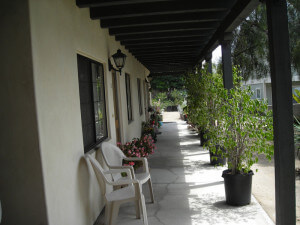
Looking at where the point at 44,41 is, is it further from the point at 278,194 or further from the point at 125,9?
the point at 278,194

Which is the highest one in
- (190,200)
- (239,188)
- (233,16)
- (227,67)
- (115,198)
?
(233,16)

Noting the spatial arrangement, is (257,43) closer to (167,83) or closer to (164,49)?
(164,49)

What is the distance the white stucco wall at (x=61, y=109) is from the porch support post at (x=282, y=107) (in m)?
1.87

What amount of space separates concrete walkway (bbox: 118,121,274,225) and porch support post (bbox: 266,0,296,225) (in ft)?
2.49

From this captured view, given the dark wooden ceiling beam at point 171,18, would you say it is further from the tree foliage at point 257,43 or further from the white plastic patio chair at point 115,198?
the tree foliage at point 257,43

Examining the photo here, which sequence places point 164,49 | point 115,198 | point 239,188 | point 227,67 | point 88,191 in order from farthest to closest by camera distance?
point 164,49, point 227,67, point 239,188, point 88,191, point 115,198

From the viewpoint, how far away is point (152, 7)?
3801 millimetres

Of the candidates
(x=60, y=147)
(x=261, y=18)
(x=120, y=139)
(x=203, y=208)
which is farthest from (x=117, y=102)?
(x=261, y=18)

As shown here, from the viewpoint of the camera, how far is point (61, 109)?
2.62 meters

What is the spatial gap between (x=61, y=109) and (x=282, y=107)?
1940mm

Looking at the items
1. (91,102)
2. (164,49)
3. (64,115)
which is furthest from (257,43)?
(64,115)

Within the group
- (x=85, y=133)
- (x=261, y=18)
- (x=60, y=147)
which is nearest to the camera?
(x=60, y=147)

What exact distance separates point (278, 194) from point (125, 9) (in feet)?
9.10

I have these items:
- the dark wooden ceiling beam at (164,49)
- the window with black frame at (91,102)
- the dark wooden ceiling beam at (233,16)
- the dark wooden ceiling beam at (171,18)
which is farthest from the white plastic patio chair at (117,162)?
the dark wooden ceiling beam at (164,49)
